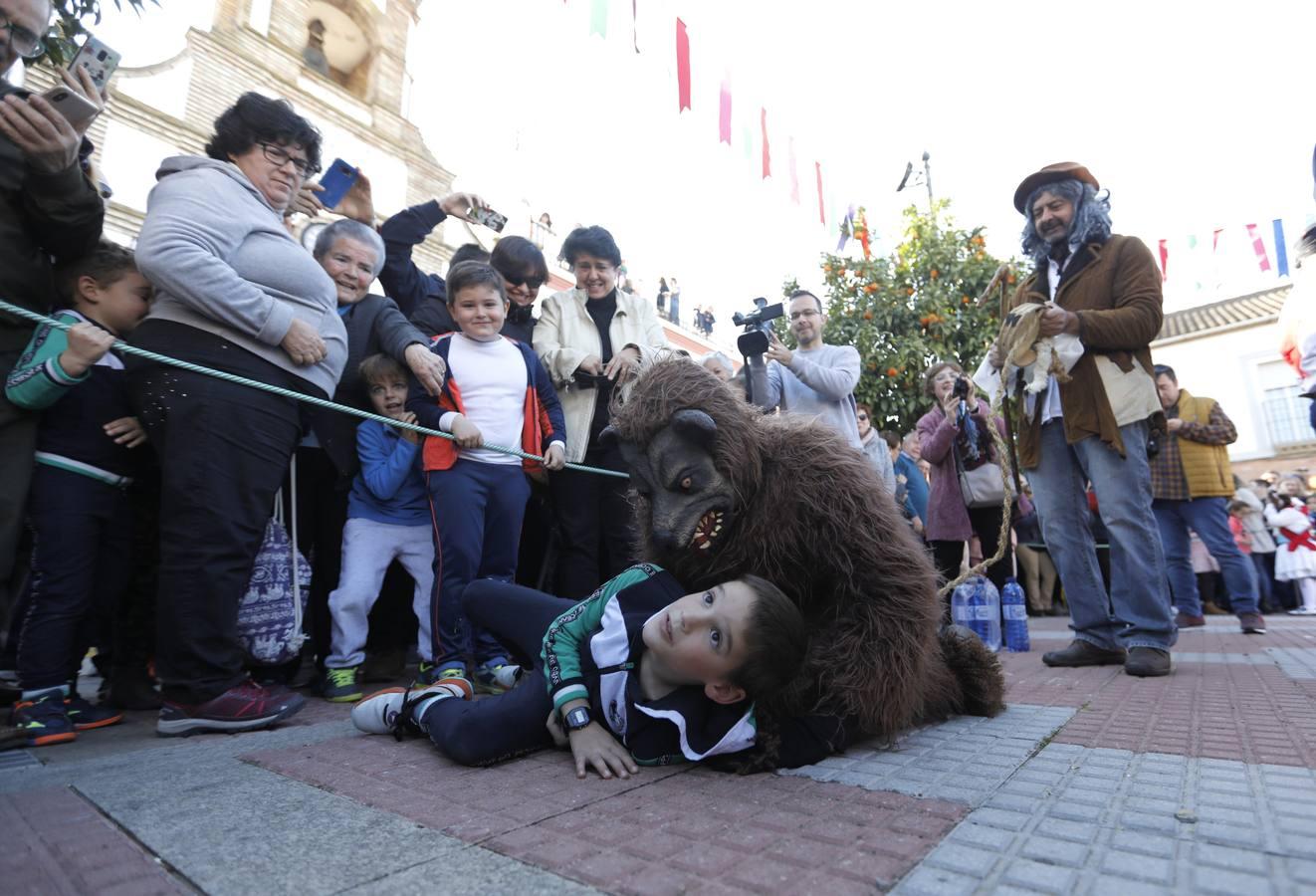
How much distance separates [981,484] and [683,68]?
5124 mm

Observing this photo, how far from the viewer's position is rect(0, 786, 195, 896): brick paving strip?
42.7 inches

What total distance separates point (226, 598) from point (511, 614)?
923 mm

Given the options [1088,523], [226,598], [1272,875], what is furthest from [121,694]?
[1088,523]

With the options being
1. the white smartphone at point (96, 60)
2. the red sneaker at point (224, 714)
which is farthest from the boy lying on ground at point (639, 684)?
the white smartphone at point (96, 60)

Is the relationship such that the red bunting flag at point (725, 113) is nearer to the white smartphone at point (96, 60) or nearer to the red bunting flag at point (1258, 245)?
the white smartphone at point (96, 60)

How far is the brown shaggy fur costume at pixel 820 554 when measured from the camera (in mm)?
1807

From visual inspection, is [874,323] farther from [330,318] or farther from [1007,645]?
[330,318]

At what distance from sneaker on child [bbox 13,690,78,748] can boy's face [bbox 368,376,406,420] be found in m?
1.60

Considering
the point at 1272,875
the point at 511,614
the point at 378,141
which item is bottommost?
the point at 1272,875

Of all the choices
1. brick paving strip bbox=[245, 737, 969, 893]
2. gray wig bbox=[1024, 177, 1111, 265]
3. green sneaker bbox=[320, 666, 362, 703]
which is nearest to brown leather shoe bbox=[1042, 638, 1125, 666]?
gray wig bbox=[1024, 177, 1111, 265]

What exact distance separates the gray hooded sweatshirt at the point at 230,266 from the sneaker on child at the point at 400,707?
1.21m

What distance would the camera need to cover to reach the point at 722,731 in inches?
69.3

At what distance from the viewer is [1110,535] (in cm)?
333

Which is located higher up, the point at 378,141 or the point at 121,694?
the point at 378,141
